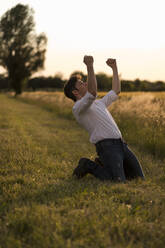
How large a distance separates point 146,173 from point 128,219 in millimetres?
2217

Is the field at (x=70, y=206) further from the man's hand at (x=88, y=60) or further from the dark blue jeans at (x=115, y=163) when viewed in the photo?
the man's hand at (x=88, y=60)

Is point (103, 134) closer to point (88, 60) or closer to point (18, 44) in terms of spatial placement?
point (88, 60)

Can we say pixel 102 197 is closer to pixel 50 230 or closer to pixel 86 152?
pixel 50 230

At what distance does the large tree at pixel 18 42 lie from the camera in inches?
1559

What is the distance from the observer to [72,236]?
2203 mm

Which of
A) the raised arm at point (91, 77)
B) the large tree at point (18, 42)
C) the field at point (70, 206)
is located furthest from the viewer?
the large tree at point (18, 42)

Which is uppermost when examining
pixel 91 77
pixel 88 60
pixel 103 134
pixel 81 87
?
pixel 88 60

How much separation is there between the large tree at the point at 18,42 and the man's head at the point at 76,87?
3808 centimetres

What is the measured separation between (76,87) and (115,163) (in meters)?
1.11

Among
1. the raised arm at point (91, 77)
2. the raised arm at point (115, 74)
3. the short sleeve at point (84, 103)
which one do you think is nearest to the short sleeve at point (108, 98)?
the raised arm at point (115, 74)

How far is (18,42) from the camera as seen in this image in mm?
39594

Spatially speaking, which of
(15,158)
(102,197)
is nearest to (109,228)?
(102,197)

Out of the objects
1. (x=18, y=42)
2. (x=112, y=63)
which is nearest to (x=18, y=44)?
(x=18, y=42)

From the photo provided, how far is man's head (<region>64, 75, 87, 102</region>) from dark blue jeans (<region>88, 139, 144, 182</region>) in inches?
27.1
